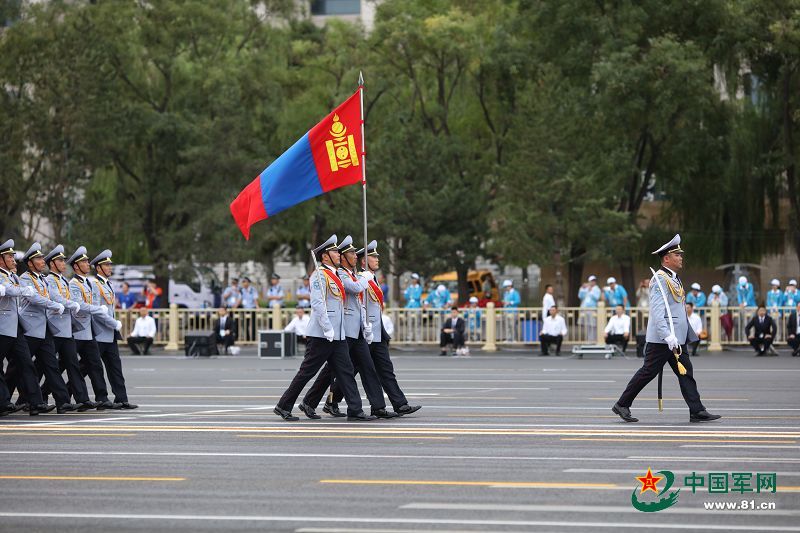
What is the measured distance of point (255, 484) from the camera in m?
10.5

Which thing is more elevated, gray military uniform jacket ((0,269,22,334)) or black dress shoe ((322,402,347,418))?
gray military uniform jacket ((0,269,22,334))

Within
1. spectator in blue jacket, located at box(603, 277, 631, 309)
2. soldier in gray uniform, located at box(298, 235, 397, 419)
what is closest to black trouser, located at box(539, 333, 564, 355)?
spectator in blue jacket, located at box(603, 277, 631, 309)

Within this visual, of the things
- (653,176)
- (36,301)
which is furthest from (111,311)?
(653,176)

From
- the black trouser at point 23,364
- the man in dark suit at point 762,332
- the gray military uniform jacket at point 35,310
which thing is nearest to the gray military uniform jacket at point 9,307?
the black trouser at point 23,364

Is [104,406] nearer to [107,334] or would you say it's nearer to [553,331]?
[107,334]

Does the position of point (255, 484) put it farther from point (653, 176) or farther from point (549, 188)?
point (653, 176)

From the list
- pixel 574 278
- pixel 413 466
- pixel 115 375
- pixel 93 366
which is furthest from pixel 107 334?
pixel 574 278

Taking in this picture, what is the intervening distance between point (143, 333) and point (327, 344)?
21170 mm

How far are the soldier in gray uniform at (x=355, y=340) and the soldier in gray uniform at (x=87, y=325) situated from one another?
2.89 m

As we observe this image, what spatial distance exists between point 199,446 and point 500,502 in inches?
167

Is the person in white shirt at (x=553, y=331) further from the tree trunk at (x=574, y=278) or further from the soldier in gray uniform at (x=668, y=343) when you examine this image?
the soldier in gray uniform at (x=668, y=343)

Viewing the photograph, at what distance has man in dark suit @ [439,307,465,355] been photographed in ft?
112

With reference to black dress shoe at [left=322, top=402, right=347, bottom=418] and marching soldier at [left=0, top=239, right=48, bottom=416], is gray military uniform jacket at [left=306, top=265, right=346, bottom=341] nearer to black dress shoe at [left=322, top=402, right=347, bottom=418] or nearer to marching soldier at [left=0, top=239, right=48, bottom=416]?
black dress shoe at [left=322, top=402, right=347, bottom=418]

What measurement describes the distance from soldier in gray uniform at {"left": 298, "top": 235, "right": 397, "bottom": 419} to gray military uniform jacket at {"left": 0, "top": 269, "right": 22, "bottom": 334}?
138 inches
